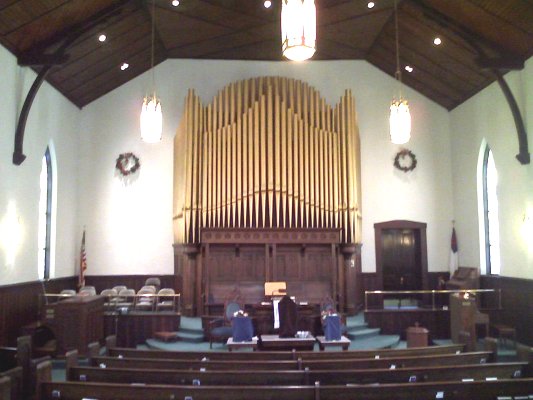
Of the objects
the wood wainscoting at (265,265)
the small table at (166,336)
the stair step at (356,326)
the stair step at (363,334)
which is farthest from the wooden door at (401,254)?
the small table at (166,336)

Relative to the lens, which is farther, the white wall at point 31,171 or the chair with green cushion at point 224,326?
the chair with green cushion at point 224,326

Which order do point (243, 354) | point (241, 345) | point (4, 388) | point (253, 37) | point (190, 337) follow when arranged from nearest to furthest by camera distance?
point (4, 388) < point (243, 354) < point (241, 345) < point (190, 337) < point (253, 37)

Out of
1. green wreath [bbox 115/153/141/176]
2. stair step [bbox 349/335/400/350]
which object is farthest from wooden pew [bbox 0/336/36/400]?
green wreath [bbox 115/153/141/176]

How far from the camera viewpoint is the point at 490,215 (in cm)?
1470

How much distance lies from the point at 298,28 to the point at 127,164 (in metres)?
10.9

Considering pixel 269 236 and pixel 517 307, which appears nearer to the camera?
pixel 517 307

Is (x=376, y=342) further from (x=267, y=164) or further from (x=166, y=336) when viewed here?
(x=267, y=164)

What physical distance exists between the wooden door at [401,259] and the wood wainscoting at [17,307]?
9191 millimetres

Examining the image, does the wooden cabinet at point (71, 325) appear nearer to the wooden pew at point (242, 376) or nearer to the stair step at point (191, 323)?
the stair step at point (191, 323)

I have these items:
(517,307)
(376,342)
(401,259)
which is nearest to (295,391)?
(376,342)

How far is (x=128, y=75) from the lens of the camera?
16000 mm

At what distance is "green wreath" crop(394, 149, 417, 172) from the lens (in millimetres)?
16578

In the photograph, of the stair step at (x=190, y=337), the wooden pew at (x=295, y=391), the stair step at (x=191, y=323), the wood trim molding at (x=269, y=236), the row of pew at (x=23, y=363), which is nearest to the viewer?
the wooden pew at (x=295, y=391)

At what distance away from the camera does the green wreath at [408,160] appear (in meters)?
16.6
